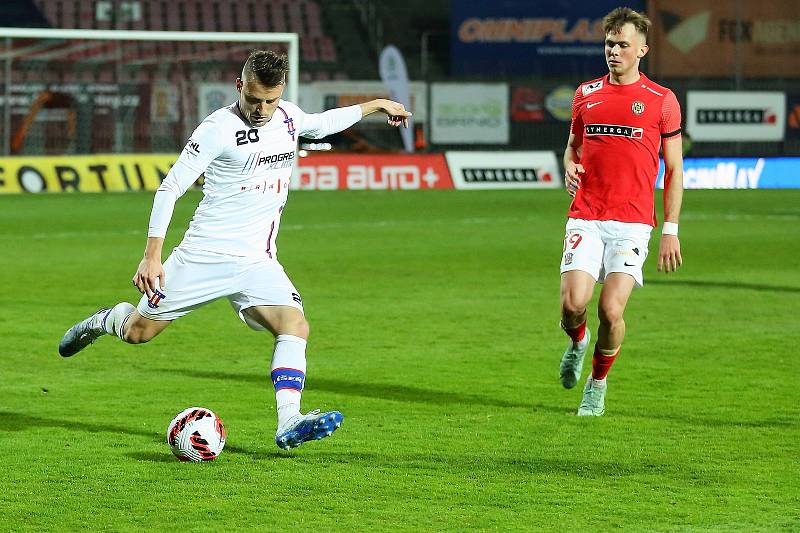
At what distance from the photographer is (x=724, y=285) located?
13.8 meters

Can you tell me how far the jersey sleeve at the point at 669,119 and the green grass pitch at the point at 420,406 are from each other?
151cm

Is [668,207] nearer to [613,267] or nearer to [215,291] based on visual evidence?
[613,267]

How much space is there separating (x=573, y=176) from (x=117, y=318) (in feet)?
8.19

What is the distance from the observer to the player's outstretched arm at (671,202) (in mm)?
7297

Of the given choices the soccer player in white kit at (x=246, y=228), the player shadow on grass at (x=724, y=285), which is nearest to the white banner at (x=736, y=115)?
the player shadow on grass at (x=724, y=285)

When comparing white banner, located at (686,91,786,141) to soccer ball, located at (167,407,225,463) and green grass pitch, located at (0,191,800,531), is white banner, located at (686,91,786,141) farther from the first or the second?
soccer ball, located at (167,407,225,463)

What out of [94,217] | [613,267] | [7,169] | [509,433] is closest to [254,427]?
[509,433]

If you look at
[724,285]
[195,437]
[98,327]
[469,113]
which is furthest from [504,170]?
[195,437]

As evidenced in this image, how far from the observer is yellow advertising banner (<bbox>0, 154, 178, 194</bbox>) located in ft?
82.3

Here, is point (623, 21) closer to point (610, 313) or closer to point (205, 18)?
point (610, 313)

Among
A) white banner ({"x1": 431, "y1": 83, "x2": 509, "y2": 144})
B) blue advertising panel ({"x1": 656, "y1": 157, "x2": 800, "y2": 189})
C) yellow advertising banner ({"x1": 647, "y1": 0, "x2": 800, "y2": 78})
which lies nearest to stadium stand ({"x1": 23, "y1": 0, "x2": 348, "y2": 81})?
white banner ({"x1": 431, "y1": 83, "x2": 509, "y2": 144})

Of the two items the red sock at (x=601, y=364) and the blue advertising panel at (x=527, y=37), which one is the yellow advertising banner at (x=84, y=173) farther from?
the red sock at (x=601, y=364)

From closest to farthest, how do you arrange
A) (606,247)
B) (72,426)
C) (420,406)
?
(72,426) → (606,247) → (420,406)

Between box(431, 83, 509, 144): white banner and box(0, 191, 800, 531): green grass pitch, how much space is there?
15.7m
